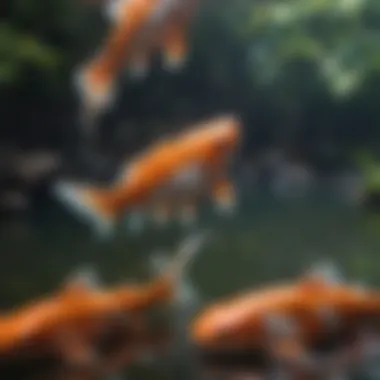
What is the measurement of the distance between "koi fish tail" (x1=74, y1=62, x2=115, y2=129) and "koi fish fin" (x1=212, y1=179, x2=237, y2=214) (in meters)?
0.22

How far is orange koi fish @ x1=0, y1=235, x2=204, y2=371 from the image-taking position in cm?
139

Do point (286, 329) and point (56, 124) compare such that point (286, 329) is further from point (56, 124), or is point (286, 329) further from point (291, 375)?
point (56, 124)

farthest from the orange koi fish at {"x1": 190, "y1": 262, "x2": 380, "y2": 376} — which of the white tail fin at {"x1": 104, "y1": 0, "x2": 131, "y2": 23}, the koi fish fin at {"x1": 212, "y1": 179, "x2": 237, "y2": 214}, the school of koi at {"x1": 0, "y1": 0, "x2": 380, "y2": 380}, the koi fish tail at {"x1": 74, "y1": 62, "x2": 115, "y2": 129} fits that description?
the white tail fin at {"x1": 104, "y1": 0, "x2": 131, "y2": 23}

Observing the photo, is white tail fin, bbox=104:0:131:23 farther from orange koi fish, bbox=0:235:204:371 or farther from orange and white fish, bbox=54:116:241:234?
orange koi fish, bbox=0:235:204:371

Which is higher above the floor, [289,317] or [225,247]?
[225,247]

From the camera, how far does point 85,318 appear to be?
1413mm

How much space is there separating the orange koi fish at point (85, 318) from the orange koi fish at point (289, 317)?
84 mm

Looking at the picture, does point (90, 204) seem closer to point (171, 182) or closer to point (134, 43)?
point (171, 182)

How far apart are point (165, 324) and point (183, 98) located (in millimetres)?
358

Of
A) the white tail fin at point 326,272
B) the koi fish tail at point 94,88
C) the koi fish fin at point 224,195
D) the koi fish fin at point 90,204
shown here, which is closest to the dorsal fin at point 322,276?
the white tail fin at point 326,272

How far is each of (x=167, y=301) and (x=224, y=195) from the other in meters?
0.19

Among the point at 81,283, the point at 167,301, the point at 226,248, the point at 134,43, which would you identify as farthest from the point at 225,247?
the point at 134,43

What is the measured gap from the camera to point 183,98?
4.75 ft

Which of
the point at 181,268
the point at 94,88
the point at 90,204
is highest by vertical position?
the point at 94,88
